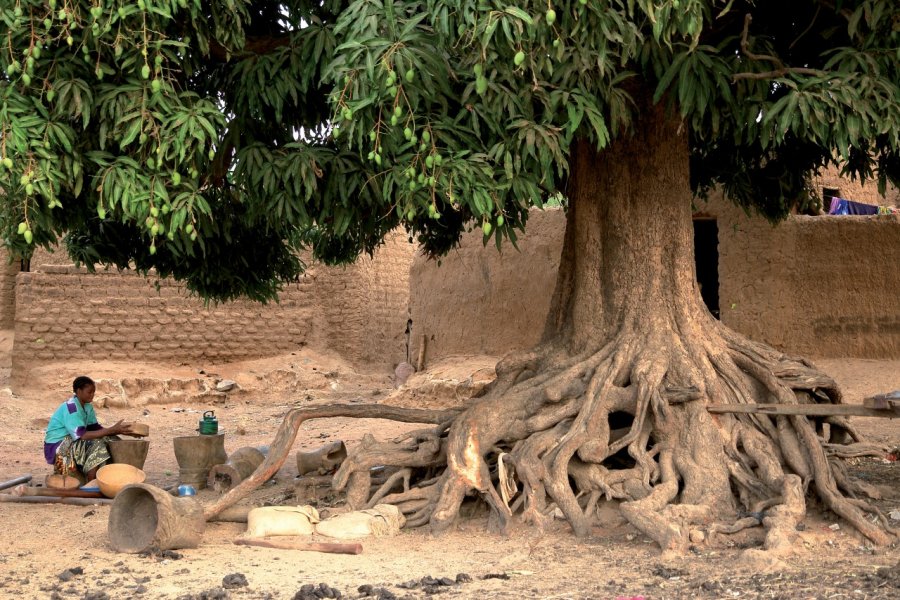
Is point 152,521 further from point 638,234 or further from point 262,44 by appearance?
point 638,234

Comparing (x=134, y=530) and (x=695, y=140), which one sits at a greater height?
(x=695, y=140)

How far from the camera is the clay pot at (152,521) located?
554cm

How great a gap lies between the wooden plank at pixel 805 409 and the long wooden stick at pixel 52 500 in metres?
4.56

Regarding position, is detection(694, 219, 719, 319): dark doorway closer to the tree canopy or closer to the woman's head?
the tree canopy

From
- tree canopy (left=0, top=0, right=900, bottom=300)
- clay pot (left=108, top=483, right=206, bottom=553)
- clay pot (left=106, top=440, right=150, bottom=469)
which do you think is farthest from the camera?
clay pot (left=106, top=440, right=150, bottom=469)

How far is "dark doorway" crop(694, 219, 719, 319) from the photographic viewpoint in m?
15.5

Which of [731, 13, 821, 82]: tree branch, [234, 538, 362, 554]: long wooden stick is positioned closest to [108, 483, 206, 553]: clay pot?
[234, 538, 362, 554]: long wooden stick

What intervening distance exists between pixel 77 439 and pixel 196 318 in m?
8.01

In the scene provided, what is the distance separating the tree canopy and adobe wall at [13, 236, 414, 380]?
8.93m

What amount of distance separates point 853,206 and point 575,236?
10338mm

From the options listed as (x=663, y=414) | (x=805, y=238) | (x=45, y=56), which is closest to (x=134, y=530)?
(x=45, y=56)

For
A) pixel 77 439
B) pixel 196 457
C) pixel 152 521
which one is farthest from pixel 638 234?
pixel 77 439

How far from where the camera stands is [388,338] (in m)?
18.0

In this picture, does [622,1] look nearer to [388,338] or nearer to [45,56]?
[45,56]
